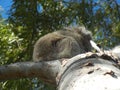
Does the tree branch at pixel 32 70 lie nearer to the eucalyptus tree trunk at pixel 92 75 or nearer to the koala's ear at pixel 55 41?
the eucalyptus tree trunk at pixel 92 75

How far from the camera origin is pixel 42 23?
623 cm

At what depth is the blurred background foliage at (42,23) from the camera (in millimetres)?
5727

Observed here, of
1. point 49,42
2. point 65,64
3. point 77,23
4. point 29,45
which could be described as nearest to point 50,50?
point 49,42

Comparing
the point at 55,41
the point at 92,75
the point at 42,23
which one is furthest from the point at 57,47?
the point at 92,75

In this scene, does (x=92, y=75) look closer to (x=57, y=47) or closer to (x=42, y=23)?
(x=57, y=47)

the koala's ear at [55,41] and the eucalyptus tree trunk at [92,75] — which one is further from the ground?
the koala's ear at [55,41]

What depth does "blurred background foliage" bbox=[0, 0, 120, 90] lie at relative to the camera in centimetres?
573

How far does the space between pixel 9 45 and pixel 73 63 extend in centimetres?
293

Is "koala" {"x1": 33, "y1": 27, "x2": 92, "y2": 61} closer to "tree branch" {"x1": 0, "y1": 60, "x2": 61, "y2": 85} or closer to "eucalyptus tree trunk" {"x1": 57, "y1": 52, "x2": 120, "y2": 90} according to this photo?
"tree branch" {"x1": 0, "y1": 60, "x2": 61, "y2": 85}

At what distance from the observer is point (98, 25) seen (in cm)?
652

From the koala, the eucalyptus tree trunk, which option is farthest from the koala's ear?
the eucalyptus tree trunk

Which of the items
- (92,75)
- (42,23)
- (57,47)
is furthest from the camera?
(42,23)

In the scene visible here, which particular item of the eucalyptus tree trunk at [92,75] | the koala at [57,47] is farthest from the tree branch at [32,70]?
the koala at [57,47]

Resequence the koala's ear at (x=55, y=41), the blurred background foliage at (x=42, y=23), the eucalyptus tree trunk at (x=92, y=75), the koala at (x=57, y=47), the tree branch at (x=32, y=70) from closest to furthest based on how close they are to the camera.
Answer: the eucalyptus tree trunk at (x=92, y=75), the tree branch at (x=32, y=70), the koala at (x=57, y=47), the koala's ear at (x=55, y=41), the blurred background foliage at (x=42, y=23)
